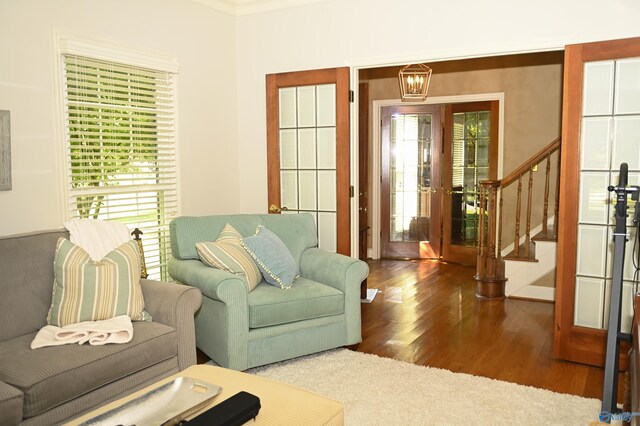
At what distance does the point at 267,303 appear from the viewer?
11.1 ft

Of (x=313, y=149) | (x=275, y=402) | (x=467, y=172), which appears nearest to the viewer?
(x=275, y=402)

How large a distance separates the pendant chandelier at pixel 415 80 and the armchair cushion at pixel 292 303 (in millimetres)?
2706

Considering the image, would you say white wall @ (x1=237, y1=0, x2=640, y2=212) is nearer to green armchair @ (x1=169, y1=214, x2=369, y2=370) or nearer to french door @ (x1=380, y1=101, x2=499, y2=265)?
green armchair @ (x1=169, y1=214, x2=369, y2=370)

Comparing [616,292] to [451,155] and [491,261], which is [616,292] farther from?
[451,155]

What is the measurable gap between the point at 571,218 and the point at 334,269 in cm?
163

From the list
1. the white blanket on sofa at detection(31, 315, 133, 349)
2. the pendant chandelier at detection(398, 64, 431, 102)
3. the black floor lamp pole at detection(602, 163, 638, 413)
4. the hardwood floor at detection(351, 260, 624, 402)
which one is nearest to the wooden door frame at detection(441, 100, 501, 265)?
the hardwood floor at detection(351, 260, 624, 402)

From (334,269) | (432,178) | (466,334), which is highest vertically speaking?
(432,178)

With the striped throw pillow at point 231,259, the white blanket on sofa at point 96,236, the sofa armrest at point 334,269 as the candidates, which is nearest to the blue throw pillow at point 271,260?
the striped throw pillow at point 231,259

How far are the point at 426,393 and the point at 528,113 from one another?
14.9 feet

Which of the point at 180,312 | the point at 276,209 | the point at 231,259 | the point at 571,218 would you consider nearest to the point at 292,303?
the point at 231,259

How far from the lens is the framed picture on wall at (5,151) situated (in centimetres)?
313

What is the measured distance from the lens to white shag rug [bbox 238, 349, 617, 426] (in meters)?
2.82

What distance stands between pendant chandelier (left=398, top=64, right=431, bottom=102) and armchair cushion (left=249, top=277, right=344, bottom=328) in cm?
271

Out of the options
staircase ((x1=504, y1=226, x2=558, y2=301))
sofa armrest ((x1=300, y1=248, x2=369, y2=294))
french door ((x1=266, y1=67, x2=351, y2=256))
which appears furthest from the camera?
staircase ((x1=504, y1=226, x2=558, y2=301))
